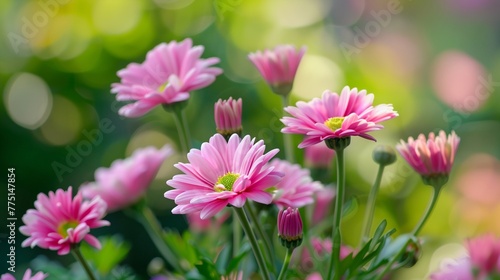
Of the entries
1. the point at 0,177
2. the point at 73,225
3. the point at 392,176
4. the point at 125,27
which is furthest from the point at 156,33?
the point at 73,225

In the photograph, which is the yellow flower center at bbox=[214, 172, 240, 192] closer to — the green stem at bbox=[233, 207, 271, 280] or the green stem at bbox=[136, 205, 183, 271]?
the green stem at bbox=[233, 207, 271, 280]

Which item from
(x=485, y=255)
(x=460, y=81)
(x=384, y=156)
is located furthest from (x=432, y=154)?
(x=460, y=81)

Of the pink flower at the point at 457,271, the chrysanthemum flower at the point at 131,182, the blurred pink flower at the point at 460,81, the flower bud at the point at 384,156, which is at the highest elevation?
the flower bud at the point at 384,156

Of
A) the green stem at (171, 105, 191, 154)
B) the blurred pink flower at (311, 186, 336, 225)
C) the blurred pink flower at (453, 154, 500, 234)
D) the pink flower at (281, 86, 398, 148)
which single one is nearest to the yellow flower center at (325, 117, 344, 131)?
the pink flower at (281, 86, 398, 148)

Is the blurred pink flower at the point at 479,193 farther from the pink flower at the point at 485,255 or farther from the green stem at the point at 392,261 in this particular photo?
the green stem at the point at 392,261

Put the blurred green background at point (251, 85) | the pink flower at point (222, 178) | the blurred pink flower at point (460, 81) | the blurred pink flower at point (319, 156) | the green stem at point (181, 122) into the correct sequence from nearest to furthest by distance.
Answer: the pink flower at point (222, 178) < the green stem at point (181, 122) < the blurred pink flower at point (319, 156) < the blurred green background at point (251, 85) < the blurred pink flower at point (460, 81)

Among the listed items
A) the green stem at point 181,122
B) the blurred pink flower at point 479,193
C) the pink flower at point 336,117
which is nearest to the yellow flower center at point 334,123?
the pink flower at point 336,117

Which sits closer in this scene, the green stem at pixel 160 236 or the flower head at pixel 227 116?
the flower head at pixel 227 116
